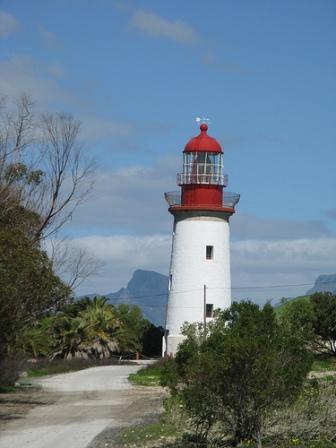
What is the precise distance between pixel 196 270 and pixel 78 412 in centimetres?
2201

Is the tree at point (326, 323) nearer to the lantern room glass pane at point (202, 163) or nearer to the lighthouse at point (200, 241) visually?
the lighthouse at point (200, 241)

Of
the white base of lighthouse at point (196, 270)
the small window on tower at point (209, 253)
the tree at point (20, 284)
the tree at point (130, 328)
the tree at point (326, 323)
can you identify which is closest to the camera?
the tree at point (20, 284)

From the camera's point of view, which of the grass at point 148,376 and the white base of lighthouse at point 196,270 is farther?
the white base of lighthouse at point 196,270

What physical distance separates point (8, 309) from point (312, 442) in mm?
10200

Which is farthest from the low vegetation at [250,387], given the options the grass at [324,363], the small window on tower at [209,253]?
the small window on tower at [209,253]

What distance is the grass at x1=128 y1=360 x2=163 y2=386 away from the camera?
3659 centimetres

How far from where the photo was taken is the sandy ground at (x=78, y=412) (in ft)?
65.0

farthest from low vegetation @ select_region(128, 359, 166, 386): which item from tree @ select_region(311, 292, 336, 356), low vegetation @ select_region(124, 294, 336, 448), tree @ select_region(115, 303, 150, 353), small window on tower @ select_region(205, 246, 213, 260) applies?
low vegetation @ select_region(124, 294, 336, 448)

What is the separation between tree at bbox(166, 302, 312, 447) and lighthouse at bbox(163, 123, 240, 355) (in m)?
29.4

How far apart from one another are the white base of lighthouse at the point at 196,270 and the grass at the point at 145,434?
2504cm

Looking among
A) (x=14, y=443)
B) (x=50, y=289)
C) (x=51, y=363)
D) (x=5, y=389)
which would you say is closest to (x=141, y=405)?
(x=50, y=289)

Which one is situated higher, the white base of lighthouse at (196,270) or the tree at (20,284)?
the white base of lighthouse at (196,270)

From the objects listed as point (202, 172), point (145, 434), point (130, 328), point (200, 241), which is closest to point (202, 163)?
point (202, 172)

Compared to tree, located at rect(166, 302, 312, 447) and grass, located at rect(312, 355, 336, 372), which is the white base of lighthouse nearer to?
grass, located at rect(312, 355, 336, 372)
